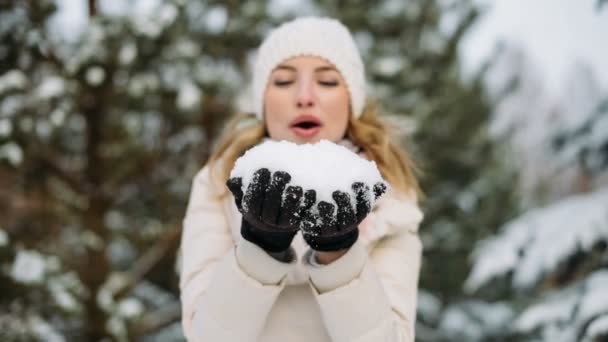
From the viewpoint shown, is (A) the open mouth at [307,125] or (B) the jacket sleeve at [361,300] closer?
(B) the jacket sleeve at [361,300]

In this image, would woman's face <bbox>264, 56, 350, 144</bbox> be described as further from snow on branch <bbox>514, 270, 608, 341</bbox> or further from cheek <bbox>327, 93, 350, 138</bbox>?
snow on branch <bbox>514, 270, 608, 341</bbox>

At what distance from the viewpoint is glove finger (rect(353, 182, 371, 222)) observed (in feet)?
3.20

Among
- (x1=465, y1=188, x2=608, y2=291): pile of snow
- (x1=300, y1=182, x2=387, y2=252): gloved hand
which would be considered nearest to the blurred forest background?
Answer: (x1=465, y1=188, x2=608, y2=291): pile of snow

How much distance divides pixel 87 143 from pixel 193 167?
3.07ft

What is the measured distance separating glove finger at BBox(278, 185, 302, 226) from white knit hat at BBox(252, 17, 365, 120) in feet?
2.61

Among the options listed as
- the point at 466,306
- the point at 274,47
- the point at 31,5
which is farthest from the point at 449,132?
the point at 274,47

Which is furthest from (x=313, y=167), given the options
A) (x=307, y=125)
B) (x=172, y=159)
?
(x=172, y=159)

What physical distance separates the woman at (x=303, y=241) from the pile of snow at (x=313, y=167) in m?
0.03

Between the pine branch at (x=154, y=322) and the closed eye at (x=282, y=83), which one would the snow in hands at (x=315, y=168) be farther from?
the pine branch at (x=154, y=322)

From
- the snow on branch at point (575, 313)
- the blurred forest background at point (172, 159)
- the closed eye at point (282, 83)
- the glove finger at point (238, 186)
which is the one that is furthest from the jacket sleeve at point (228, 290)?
the snow on branch at point (575, 313)

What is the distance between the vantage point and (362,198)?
38.5 inches

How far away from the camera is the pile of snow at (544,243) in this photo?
6.56ft

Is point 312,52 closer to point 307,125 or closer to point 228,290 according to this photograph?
point 307,125

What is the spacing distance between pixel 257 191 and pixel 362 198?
0.19 m
